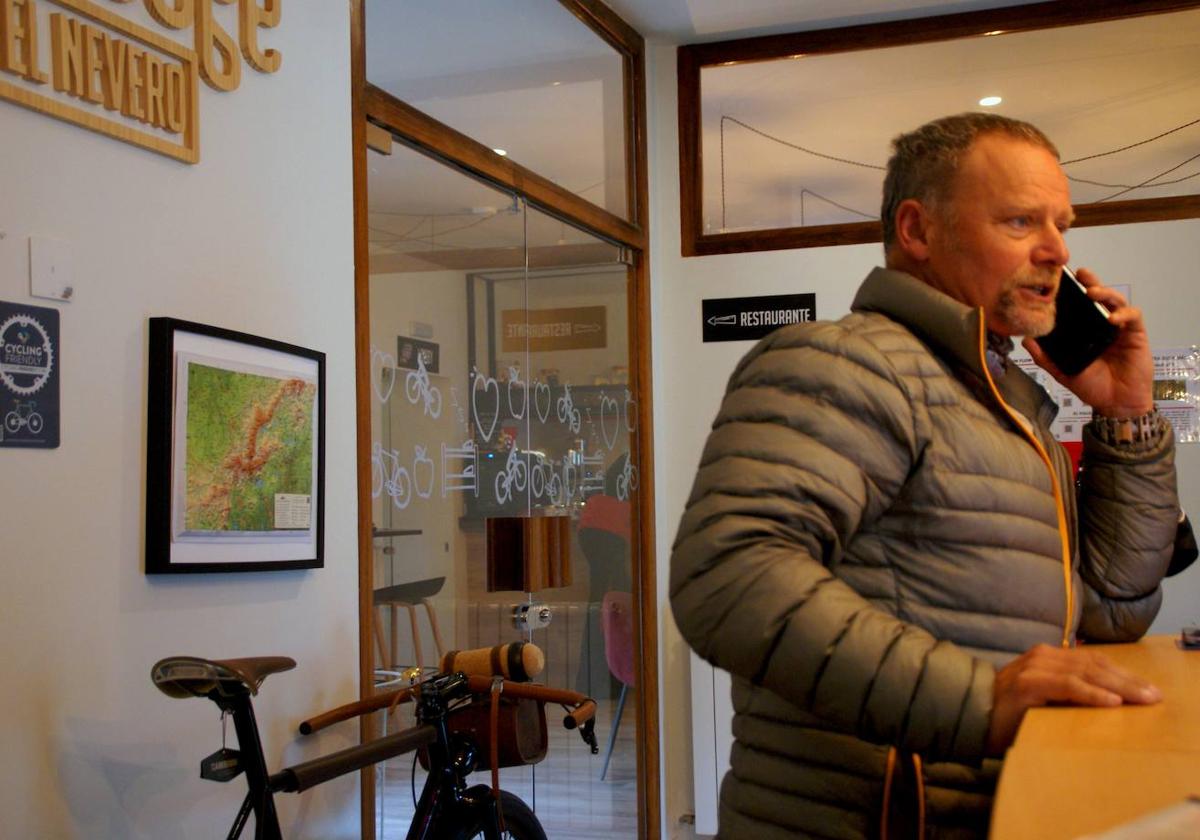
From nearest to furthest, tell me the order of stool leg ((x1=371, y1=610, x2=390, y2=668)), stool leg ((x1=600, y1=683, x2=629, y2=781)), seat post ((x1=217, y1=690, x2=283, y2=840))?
seat post ((x1=217, y1=690, x2=283, y2=840)), stool leg ((x1=371, y1=610, x2=390, y2=668)), stool leg ((x1=600, y1=683, x2=629, y2=781))

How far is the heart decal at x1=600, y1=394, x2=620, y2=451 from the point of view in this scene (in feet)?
15.9

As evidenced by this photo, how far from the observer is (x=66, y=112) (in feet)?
6.89

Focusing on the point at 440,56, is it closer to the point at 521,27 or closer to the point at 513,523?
the point at 521,27

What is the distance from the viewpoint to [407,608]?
3.31 metres

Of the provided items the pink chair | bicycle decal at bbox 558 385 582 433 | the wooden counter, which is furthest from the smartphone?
the pink chair

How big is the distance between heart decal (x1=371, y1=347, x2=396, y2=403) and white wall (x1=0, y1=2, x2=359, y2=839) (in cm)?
19

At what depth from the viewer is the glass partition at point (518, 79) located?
11.3 ft

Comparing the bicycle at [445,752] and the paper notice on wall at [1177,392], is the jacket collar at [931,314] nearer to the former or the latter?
the bicycle at [445,752]

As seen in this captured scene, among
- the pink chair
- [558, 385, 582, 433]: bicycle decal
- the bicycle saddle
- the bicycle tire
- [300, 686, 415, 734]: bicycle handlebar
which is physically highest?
[558, 385, 582, 433]: bicycle decal

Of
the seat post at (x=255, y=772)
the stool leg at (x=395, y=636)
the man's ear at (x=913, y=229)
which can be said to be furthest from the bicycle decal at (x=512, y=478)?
the man's ear at (x=913, y=229)

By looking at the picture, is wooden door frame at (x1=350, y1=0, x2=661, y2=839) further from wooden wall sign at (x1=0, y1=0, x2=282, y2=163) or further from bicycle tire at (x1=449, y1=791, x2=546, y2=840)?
wooden wall sign at (x1=0, y1=0, x2=282, y2=163)

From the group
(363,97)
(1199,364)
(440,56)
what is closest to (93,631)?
(363,97)

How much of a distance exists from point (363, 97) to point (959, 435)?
2.23 meters

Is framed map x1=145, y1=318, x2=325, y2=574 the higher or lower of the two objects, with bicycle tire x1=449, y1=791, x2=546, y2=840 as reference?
higher
